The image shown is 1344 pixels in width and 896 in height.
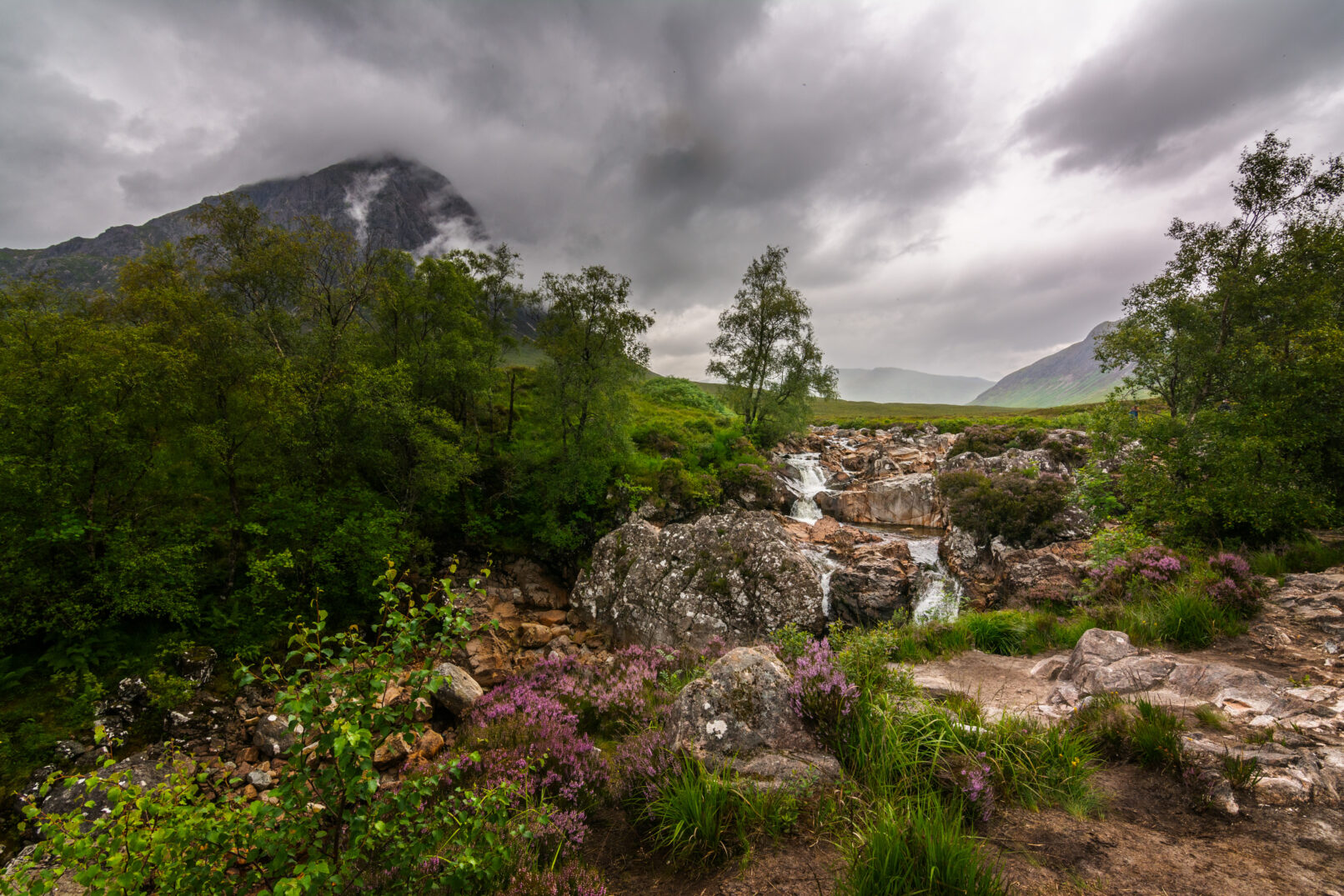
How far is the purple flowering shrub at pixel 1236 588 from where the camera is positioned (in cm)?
903

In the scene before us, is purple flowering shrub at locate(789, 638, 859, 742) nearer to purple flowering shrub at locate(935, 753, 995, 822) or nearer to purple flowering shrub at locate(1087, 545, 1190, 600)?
purple flowering shrub at locate(935, 753, 995, 822)

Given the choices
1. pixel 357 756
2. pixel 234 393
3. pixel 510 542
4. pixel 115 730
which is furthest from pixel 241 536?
pixel 357 756

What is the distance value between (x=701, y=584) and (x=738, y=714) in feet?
31.6

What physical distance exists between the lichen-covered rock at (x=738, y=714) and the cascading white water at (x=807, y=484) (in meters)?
23.1

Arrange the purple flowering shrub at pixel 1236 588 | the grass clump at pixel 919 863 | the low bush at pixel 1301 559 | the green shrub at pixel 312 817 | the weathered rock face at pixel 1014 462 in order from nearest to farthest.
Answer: the green shrub at pixel 312 817, the grass clump at pixel 919 863, the purple flowering shrub at pixel 1236 588, the low bush at pixel 1301 559, the weathered rock face at pixel 1014 462

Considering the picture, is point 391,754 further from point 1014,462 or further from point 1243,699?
point 1014,462

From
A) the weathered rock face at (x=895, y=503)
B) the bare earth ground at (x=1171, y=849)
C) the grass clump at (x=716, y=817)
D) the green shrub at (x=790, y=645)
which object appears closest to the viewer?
the bare earth ground at (x=1171, y=849)

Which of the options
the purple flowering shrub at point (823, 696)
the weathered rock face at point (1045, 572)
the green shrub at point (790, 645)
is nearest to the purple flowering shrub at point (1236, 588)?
the weathered rock face at point (1045, 572)

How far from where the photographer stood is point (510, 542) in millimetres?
22172

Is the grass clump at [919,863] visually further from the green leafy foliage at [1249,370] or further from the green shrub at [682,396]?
the green shrub at [682,396]

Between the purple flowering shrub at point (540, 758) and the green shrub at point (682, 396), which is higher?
the green shrub at point (682, 396)

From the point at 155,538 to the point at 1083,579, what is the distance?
2486 cm

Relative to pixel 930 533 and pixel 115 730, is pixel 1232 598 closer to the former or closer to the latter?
pixel 930 533

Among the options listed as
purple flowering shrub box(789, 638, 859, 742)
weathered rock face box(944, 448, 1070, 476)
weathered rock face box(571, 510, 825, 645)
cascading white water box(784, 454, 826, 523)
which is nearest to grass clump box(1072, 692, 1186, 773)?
purple flowering shrub box(789, 638, 859, 742)
